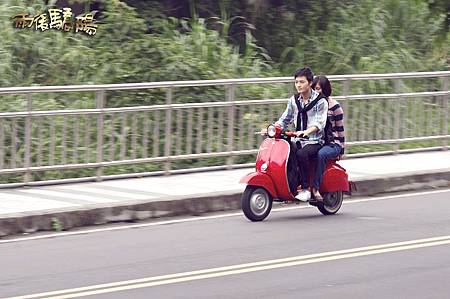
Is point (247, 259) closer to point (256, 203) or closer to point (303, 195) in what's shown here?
point (256, 203)

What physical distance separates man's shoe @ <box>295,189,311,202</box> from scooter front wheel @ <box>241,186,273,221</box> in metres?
0.32

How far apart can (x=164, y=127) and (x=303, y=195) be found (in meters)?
2.60

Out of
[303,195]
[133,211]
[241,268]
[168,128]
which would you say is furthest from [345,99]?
[241,268]

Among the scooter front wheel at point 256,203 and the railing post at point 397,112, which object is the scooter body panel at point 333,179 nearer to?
the scooter front wheel at point 256,203

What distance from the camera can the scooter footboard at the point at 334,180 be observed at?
39.7 feet

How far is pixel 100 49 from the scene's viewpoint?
58.3 feet

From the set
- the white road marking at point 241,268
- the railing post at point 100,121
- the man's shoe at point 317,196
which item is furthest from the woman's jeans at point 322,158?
the railing post at point 100,121

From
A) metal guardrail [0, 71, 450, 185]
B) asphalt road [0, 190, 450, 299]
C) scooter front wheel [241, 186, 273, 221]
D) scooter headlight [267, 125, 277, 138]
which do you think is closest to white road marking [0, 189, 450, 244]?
asphalt road [0, 190, 450, 299]

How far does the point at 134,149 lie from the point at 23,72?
13.6ft

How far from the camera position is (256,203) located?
1175cm

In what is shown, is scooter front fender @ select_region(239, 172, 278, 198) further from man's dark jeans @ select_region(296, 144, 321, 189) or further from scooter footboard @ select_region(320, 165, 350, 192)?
scooter footboard @ select_region(320, 165, 350, 192)

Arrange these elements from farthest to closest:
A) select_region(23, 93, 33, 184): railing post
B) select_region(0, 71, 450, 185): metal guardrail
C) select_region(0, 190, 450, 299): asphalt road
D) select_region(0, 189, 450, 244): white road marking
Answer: select_region(0, 71, 450, 185): metal guardrail, select_region(23, 93, 33, 184): railing post, select_region(0, 189, 450, 244): white road marking, select_region(0, 190, 450, 299): asphalt road

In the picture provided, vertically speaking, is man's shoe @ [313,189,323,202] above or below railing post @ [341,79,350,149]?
below

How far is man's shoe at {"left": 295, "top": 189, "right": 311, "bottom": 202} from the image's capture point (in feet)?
39.0
